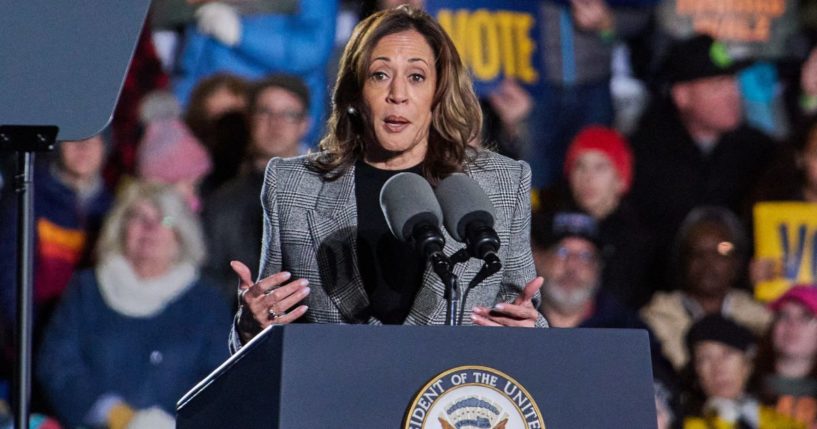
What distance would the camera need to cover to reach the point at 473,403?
5.13 ft

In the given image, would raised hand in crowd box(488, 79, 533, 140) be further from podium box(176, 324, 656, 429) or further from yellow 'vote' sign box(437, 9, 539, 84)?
podium box(176, 324, 656, 429)

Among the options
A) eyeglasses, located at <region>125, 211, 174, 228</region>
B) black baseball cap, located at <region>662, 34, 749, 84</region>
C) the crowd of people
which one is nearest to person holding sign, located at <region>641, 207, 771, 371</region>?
A: the crowd of people

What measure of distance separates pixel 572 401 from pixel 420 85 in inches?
34.1

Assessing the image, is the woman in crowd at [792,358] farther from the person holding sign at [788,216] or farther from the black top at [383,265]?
the black top at [383,265]

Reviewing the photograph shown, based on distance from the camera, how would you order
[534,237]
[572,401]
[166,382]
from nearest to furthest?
[572,401] < [166,382] < [534,237]

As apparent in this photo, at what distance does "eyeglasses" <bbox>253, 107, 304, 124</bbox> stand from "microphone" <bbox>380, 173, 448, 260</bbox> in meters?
2.40

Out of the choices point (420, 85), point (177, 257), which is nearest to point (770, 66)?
point (177, 257)

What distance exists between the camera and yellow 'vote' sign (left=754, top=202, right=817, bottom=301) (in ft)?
15.4

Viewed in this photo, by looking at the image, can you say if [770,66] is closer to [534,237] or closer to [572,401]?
[534,237]

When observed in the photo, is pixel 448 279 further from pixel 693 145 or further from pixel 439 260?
pixel 693 145

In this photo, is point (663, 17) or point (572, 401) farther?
point (663, 17)

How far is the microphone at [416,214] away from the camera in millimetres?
1763

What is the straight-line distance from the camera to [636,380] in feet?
5.48

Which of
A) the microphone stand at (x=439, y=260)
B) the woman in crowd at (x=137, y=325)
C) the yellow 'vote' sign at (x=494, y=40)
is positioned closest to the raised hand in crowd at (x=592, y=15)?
the yellow 'vote' sign at (x=494, y=40)
